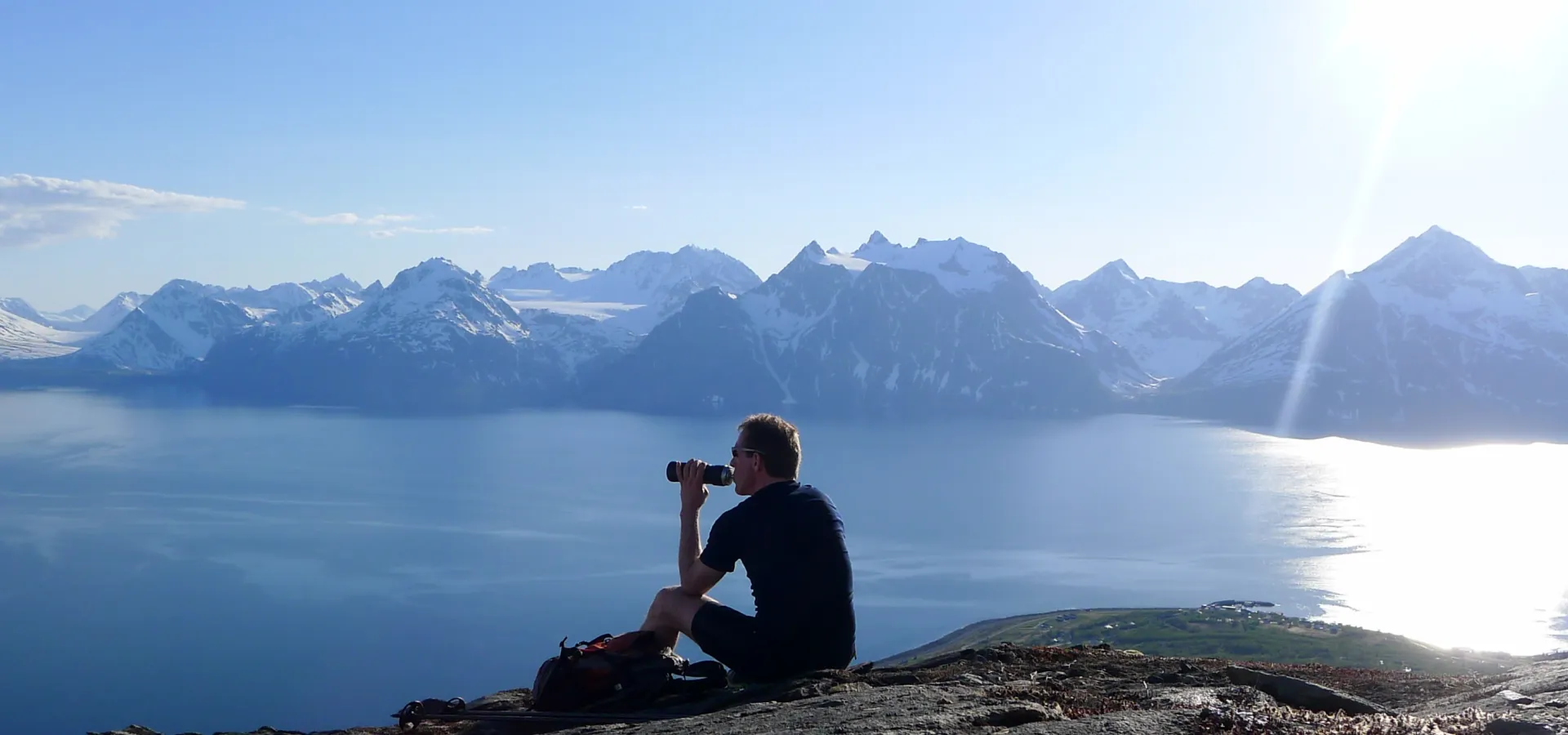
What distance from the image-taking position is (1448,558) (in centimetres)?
10450

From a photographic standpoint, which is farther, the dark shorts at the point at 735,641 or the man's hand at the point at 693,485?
the man's hand at the point at 693,485

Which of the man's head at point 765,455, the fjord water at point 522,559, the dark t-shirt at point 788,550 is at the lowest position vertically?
the fjord water at point 522,559

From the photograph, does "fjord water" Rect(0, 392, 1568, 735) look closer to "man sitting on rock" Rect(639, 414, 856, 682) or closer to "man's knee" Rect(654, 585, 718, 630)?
"man's knee" Rect(654, 585, 718, 630)

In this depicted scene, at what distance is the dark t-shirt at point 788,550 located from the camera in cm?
768

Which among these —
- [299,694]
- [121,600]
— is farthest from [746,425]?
[121,600]

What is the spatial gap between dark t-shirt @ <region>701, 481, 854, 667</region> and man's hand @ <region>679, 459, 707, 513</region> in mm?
519

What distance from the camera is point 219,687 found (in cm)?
5897

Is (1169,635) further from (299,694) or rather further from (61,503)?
(61,503)

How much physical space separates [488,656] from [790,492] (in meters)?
Answer: 63.6

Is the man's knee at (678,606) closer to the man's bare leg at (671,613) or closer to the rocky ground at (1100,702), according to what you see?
the man's bare leg at (671,613)

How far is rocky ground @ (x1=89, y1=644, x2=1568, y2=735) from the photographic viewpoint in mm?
5613

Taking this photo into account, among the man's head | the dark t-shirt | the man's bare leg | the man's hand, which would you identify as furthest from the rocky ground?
the man's head

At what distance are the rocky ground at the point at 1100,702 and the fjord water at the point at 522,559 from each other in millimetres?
52937

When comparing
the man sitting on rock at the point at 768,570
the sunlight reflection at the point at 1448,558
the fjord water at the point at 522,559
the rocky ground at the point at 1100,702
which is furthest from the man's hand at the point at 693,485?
the sunlight reflection at the point at 1448,558
